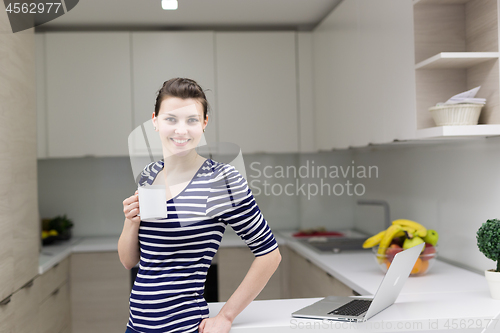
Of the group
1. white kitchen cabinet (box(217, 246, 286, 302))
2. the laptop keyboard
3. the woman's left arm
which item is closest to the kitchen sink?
white kitchen cabinet (box(217, 246, 286, 302))

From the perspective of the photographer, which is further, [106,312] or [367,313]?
[106,312]

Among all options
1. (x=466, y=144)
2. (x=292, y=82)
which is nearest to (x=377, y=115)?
(x=466, y=144)

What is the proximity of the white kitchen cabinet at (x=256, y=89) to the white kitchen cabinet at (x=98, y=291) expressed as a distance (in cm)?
114

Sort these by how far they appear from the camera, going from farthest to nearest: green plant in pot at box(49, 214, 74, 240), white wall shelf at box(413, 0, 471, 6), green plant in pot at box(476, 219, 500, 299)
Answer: green plant in pot at box(49, 214, 74, 240)
white wall shelf at box(413, 0, 471, 6)
green plant in pot at box(476, 219, 500, 299)

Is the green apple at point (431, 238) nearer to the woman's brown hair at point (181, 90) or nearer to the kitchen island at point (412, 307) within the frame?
the kitchen island at point (412, 307)

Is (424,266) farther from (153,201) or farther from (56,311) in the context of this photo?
(56,311)

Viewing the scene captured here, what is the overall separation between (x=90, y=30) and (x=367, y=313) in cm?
286

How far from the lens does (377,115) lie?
7.38 ft

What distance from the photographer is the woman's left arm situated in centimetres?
119

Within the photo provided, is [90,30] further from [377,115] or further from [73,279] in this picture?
[377,115]

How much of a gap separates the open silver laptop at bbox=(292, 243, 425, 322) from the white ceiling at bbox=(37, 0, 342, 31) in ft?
6.67

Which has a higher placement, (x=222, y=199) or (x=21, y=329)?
(x=222, y=199)

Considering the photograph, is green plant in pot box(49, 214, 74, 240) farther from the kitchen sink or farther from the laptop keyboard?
the laptop keyboard

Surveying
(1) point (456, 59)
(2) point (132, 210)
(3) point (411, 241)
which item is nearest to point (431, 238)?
(3) point (411, 241)
